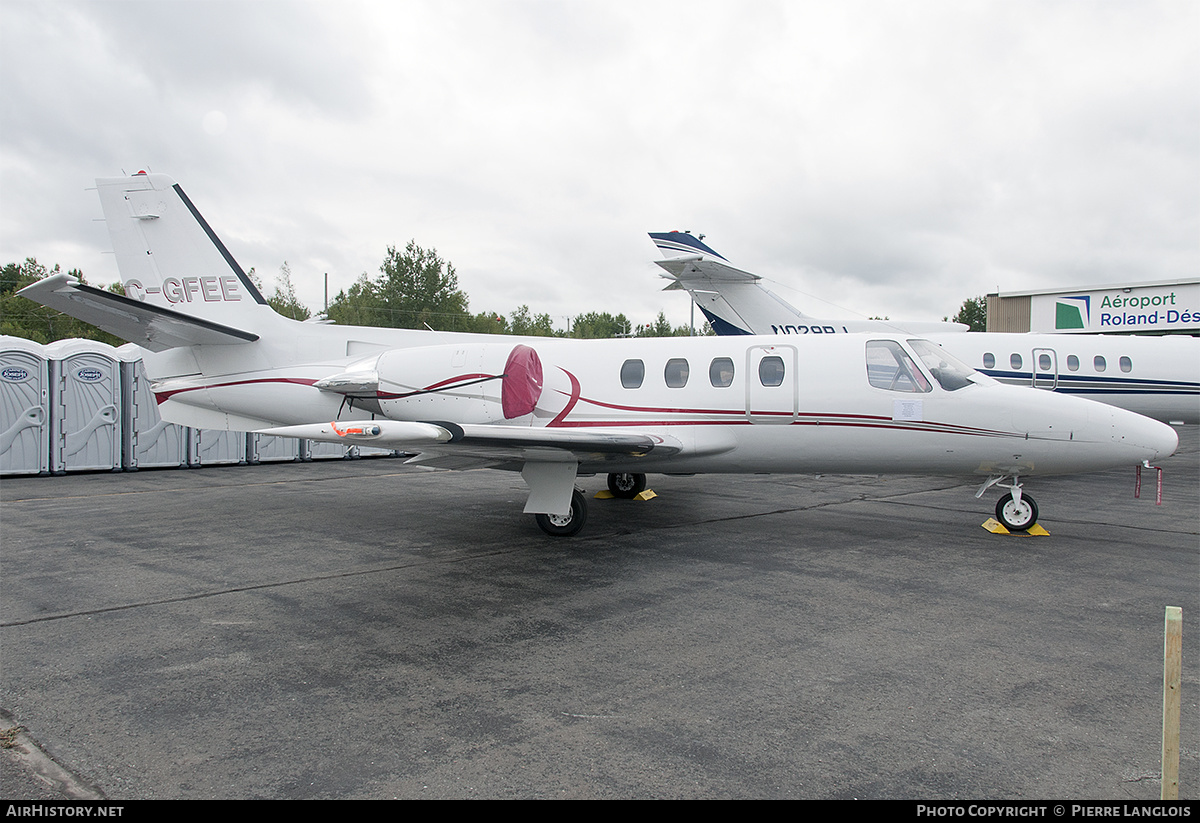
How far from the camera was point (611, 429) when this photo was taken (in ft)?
30.4

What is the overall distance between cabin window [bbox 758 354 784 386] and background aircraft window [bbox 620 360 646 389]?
1509 millimetres

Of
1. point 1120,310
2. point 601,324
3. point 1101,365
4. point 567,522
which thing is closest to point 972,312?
point 601,324

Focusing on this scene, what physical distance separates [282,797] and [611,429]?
6426mm

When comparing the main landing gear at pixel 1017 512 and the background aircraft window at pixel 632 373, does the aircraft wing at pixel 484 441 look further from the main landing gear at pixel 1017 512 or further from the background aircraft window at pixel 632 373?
the main landing gear at pixel 1017 512

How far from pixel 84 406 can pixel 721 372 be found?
14.0 m

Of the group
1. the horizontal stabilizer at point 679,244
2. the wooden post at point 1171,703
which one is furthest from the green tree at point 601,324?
the wooden post at point 1171,703

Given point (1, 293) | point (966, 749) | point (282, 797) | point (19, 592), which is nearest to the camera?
point (282, 797)

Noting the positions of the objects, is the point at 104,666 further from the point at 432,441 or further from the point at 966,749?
the point at 966,749

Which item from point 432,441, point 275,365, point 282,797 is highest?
point 275,365

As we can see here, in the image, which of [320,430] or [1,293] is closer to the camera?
[320,430]

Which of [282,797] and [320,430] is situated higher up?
[320,430]

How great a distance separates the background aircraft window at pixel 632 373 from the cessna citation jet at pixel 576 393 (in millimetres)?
28

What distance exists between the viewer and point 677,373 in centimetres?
928

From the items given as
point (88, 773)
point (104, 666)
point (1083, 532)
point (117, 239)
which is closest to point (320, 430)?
point (104, 666)
